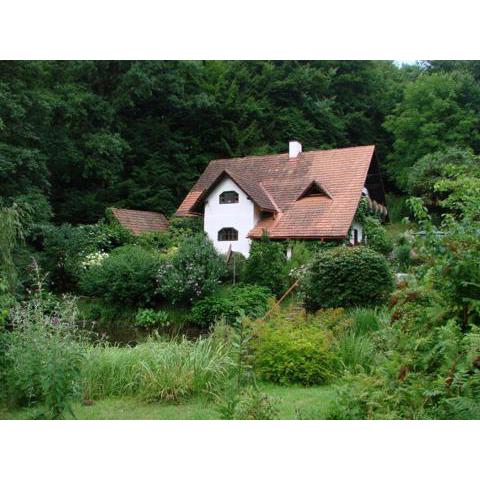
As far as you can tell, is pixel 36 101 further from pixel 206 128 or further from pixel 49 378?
pixel 49 378

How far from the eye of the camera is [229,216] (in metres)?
20.4

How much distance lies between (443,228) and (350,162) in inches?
597

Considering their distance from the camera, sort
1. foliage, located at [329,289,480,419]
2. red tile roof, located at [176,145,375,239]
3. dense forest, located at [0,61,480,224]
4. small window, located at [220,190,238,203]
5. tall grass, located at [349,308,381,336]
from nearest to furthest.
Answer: foliage, located at [329,289,480,419], tall grass, located at [349,308,381,336], red tile roof, located at [176,145,375,239], small window, located at [220,190,238,203], dense forest, located at [0,61,480,224]

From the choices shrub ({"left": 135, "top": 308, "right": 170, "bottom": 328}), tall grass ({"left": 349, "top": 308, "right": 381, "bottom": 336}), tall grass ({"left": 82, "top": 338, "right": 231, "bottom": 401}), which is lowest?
shrub ({"left": 135, "top": 308, "right": 170, "bottom": 328})

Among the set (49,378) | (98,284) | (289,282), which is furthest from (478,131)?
(49,378)

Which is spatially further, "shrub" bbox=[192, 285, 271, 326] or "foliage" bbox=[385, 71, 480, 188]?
"foliage" bbox=[385, 71, 480, 188]

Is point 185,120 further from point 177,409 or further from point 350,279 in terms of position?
point 177,409

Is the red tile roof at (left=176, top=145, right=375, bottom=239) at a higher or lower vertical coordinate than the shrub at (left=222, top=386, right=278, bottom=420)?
higher

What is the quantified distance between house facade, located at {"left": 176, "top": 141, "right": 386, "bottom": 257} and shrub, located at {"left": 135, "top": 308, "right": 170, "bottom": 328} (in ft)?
13.6

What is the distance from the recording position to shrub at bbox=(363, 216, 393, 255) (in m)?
19.2

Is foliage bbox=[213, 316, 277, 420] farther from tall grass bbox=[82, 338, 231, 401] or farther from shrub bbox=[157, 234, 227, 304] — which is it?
shrub bbox=[157, 234, 227, 304]

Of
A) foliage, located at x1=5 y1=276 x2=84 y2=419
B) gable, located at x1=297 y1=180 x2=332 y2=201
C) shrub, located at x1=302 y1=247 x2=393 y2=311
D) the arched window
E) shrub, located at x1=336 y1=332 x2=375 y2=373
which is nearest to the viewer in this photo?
foliage, located at x1=5 y1=276 x2=84 y2=419

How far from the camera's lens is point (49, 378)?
570 cm

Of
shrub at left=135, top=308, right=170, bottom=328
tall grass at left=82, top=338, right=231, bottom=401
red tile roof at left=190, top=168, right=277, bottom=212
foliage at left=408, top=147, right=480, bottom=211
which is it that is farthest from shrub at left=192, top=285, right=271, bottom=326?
foliage at left=408, top=147, right=480, bottom=211
